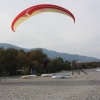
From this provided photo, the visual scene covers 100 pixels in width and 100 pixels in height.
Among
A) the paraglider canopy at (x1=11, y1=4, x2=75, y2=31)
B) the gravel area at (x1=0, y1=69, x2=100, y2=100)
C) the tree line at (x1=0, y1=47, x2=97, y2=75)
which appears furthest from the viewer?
the tree line at (x1=0, y1=47, x2=97, y2=75)

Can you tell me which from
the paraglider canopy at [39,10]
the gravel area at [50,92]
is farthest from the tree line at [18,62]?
the paraglider canopy at [39,10]

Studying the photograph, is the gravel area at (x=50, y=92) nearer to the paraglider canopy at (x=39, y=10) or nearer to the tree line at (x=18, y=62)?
the paraglider canopy at (x=39, y=10)

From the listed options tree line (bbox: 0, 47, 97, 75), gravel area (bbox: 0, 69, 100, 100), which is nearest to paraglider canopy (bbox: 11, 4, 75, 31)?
gravel area (bbox: 0, 69, 100, 100)

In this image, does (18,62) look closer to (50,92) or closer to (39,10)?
(39,10)

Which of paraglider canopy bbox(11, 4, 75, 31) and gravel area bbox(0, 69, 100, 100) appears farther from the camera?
paraglider canopy bbox(11, 4, 75, 31)

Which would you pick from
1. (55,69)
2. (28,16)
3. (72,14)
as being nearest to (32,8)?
(28,16)

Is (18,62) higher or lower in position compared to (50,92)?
higher

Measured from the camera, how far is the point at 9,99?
11.4 meters

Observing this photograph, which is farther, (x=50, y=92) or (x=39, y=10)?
(x=39, y=10)

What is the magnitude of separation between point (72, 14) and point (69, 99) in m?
6.32

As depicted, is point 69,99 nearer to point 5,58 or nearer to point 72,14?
point 72,14

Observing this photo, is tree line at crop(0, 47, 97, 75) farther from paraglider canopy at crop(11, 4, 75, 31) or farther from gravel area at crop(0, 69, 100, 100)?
paraglider canopy at crop(11, 4, 75, 31)

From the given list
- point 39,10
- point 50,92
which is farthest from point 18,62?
point 50,92

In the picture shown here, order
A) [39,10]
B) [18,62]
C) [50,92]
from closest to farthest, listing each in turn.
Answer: [50,92] → [39,10] → [18,62]
